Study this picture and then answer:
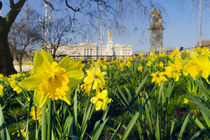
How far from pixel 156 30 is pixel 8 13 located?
9492 millimetres

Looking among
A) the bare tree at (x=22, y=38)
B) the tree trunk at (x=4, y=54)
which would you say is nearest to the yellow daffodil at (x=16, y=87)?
the tree trunk at (x=4, y=54)

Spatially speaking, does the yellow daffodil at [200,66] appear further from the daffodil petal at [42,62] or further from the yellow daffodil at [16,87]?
the yellow daffodil at [16,87]

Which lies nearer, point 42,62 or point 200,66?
point 42,62

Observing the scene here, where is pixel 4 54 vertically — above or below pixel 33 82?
above

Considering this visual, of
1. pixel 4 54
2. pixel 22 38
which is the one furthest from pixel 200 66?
pixel 22 38

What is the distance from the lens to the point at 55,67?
582 mm

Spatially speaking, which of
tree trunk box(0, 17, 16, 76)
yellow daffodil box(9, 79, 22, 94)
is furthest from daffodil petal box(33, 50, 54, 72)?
tree trunk box(0, 17, 16, 76)

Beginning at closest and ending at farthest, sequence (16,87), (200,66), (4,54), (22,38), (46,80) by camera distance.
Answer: (46,80)
(200,66)
(16,87)
(4,54)
(22,38)

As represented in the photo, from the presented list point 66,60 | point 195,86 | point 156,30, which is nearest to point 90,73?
point 66,60

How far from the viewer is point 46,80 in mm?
578

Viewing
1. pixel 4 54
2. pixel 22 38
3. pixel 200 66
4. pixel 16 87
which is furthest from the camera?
pixel 22 38

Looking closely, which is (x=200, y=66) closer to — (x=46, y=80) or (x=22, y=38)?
(x=46, y=80)

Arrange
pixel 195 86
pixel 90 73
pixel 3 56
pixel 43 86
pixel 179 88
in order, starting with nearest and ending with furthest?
pixel 43 86
pixel 90 73
pixel 195 86
pixel 179 88
pixel 3 56

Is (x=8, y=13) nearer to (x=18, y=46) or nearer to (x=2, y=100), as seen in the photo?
(x=2, y=100)
